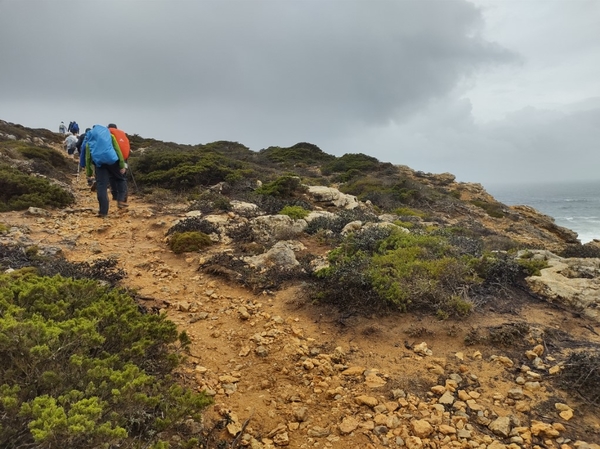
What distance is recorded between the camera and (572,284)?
5.02m

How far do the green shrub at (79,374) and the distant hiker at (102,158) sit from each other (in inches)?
233

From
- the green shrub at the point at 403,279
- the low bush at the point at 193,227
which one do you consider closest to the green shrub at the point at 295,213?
the low bush at the point at 193,227

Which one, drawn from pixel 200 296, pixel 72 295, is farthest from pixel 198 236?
pixel 72 295

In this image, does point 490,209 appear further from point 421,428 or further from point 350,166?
point 421,428

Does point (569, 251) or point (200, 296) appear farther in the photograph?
point (569, 251)

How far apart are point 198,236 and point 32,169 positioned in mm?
9348

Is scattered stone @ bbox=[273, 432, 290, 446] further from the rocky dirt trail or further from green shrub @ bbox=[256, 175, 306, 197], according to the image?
green shrub @ bbox=[256, 175, 306, 197]

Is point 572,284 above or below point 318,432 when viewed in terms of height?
above

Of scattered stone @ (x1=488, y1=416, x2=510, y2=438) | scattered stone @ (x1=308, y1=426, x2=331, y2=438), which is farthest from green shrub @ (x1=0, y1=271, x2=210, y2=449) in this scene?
scattered stone @ (x1=488, y1=416, x2=510, y2=438)

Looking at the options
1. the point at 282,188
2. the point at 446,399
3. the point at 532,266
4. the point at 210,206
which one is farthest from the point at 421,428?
the point at 282,188

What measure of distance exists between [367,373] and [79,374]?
231 centimetres

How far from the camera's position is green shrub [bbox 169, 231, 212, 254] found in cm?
660

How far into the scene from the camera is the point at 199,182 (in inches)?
511

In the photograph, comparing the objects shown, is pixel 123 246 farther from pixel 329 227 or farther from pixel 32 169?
pixel 32 169
